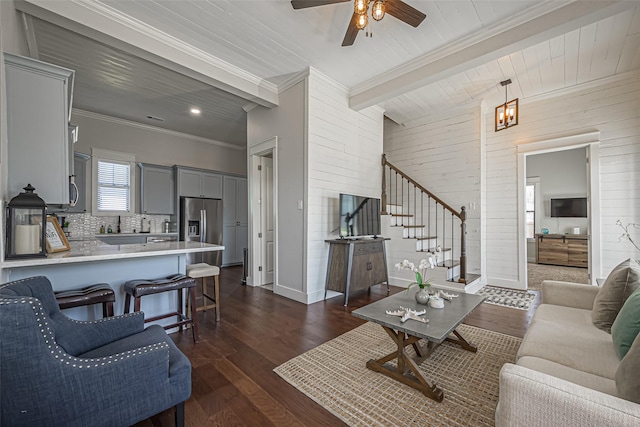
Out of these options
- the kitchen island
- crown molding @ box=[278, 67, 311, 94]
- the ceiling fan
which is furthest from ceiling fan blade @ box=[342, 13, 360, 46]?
the kitchen island

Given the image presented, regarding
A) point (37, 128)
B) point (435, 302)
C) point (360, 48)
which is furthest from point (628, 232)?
point (37, 128)

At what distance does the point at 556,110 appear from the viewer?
4.25m

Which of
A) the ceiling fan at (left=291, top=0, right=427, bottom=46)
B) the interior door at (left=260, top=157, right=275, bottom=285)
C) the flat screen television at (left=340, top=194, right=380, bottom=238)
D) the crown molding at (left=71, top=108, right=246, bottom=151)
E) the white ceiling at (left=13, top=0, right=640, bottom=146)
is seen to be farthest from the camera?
the crown molding at (left=71, top=108, right=246, bottom=151)

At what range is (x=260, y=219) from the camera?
4746 mm

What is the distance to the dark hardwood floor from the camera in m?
1.60

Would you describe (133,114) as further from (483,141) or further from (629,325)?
(629,325)

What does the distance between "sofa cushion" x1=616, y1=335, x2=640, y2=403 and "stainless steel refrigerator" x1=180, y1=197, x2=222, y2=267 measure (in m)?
6.15

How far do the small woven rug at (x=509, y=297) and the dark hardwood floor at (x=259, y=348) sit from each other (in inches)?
8.3

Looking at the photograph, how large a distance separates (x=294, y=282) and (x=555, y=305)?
114 inches

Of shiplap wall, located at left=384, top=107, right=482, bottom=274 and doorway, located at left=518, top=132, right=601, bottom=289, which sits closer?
shiplap wall, located at left=384, top=107, right=482, bottom=274

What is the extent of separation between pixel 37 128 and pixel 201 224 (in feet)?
13.9

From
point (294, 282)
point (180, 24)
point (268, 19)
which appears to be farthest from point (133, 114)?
point (294, 282)

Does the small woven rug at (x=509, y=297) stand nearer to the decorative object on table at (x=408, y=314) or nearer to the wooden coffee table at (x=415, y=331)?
the wooden coffee table at (x=415, y=331)

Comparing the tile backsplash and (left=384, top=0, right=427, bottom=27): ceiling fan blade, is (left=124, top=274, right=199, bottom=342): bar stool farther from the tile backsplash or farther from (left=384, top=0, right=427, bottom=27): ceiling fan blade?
the tile backsplash
